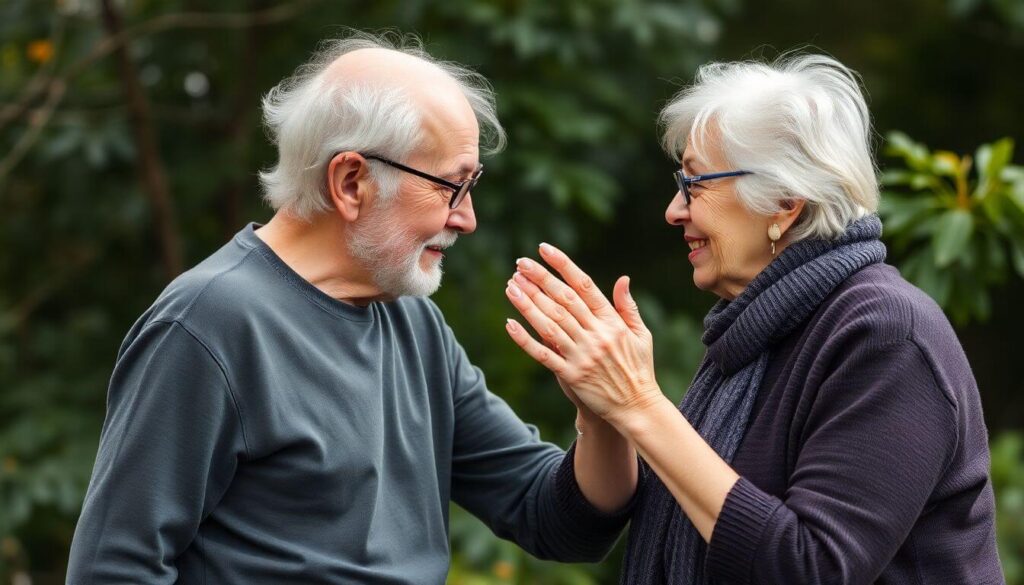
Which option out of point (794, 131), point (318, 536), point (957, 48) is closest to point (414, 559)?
point (318, 536)

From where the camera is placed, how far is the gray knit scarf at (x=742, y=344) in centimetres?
203

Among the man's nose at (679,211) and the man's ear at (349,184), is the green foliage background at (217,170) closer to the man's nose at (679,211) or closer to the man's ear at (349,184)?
the man's ear at (349,184)

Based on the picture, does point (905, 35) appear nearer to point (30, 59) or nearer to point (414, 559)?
point (30, 59)

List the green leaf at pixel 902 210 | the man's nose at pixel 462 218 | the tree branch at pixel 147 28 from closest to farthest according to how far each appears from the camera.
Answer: the man's nose at pixel 462 218 < the green leaf at pixel 902 210 < the tree branch at pixel 147 28

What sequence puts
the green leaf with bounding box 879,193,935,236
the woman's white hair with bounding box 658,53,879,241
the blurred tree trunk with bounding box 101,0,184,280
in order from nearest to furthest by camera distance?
1. the woman's white hair with bounding box 658,53,879,241
2. the green leaf with bounding box 879,193,935,236
3. the blurred tree trunk with bounding box 101,0,184,280

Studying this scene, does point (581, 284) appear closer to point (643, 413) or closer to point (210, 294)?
point (643, 413)

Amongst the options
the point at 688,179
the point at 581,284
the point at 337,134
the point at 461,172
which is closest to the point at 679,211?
the point at 688,179

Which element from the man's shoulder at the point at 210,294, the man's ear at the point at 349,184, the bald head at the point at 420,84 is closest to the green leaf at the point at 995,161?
the bald head at the point at 420,84

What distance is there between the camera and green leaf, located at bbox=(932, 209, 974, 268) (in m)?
2.92

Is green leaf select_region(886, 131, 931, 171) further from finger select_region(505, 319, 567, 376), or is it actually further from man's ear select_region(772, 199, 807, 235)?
finger select_region(505, 319, 567, 376)

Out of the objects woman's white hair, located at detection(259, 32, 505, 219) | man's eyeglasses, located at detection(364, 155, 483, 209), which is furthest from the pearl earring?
woman's white hair, located at detection(259, 32, 505, 219)

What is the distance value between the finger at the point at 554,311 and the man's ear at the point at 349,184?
41 cm

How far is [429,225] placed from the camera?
2301 millimetres

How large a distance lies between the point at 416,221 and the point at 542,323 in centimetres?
41
